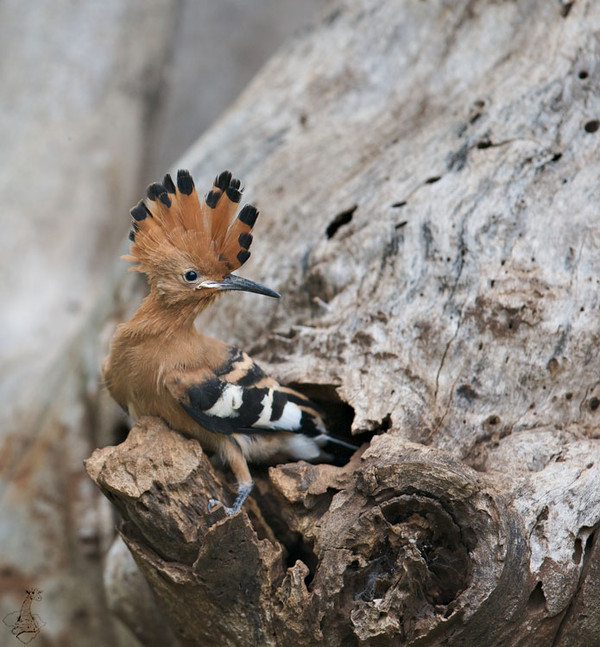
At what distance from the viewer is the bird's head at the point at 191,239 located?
249 cm

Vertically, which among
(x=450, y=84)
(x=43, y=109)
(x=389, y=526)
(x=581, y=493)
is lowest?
(x=581, y=493)

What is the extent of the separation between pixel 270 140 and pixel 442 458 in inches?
91.5

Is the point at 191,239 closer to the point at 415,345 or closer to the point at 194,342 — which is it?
the point at 194,342

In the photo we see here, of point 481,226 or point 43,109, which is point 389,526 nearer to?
point 481,226

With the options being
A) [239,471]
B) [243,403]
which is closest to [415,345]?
[243,403]

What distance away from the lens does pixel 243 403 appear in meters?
2.56

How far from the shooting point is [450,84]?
3.65 m

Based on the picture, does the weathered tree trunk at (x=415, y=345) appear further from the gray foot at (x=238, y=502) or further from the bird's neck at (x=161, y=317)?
the bird's neck at (x=161, y=317)

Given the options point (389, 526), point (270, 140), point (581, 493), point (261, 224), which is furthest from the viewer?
point (270, 140)

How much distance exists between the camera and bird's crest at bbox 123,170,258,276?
2482mm

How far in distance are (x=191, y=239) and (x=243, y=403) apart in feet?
1.92

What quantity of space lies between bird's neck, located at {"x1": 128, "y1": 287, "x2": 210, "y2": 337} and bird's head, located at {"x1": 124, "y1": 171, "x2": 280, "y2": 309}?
2cm

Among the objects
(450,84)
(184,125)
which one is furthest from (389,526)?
(184,125)

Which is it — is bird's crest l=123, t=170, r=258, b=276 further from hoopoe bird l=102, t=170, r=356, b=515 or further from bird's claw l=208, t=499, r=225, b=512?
bird's claw l=208, t=499, r=225, b=512
